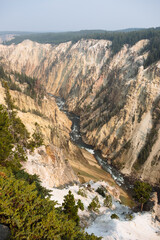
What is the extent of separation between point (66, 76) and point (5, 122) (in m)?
108

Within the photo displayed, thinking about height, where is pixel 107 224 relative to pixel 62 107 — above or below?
above

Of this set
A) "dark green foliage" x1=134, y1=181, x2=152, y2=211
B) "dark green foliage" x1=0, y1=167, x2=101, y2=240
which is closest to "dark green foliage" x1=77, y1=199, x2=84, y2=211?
"dark green foliage" x1=134, y1=181, x2=152, y2=211

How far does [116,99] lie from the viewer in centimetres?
6706

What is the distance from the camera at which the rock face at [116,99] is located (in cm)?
5197

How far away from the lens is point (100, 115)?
2685 inches

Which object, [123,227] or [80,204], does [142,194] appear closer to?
[123,227]

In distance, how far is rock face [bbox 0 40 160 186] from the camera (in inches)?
2046

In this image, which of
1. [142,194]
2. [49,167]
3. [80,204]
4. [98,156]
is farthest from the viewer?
[98,156]

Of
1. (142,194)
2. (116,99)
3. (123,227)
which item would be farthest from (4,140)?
(116,99)

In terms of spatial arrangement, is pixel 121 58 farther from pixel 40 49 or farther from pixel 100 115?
pixel 40 49

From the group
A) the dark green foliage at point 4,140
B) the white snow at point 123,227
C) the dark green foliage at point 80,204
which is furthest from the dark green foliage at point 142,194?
the dark green foliage at point 4,140

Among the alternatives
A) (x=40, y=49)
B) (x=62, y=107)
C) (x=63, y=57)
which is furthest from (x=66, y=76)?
(x=40, y=49)

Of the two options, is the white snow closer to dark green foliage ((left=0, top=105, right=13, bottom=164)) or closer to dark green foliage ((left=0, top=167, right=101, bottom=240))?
dark green foliage ((left=0, top=167, right=101, bottom=240))

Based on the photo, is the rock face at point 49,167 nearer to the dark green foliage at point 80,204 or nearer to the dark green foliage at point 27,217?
the dark green foliage at point 80,204
